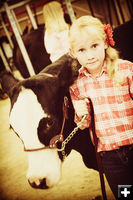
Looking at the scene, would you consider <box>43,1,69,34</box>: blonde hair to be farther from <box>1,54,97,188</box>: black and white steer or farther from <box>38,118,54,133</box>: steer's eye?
<box>38,118,54,133</box>: steer's eye

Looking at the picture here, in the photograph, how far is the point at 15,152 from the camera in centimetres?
340

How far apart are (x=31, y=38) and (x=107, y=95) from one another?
10.9ft

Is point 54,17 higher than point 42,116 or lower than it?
higher

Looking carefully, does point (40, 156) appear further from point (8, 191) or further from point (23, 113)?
point (8, 191)

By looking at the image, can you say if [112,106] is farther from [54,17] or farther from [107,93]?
[54,17]

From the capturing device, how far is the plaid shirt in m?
1.05

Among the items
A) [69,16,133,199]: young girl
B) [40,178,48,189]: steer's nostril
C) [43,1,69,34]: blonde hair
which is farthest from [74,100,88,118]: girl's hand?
[43,1,69,34]: blonde hair

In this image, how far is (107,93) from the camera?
1080mm

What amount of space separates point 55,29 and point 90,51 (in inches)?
90.2

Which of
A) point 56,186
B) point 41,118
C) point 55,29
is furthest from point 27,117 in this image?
point 55,29

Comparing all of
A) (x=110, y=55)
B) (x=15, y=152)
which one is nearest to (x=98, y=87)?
(x=110, y=55)

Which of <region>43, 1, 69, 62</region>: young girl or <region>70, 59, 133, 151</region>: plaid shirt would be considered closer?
<region>70, 59, 133, 151</region>: plaid shirt

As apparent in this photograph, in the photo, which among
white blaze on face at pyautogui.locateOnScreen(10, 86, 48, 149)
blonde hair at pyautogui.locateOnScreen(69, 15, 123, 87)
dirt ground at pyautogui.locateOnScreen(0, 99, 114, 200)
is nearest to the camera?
blonde hair at pyautogui.locateOnScreen(69, 15, 123, 87)

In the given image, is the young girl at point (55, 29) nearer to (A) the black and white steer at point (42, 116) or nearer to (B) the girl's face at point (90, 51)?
(A) the black and white steer at point (42, 116)
